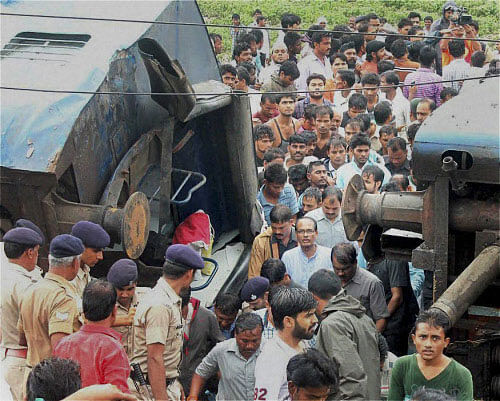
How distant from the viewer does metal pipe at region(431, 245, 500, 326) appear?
5167mm

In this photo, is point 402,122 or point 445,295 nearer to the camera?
point 445,295

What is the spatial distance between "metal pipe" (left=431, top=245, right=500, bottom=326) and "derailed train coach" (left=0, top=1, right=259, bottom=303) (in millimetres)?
2027

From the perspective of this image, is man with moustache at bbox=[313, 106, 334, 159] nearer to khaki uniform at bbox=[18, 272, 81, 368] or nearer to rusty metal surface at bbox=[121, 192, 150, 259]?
rusty metal surface at bbox=[121, 192, 150, 259]

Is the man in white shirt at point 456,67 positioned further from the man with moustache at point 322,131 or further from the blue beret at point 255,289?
the blue beret at point 255,289

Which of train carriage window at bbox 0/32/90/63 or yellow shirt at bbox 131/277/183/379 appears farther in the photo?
train carriage window at bbox 0/32/90/63

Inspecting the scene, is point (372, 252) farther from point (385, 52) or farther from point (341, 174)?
point (385, 52)

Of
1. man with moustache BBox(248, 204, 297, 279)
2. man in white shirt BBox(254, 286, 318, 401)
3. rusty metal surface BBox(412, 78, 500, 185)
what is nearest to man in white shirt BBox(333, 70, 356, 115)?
man with moustache BBox(248, 204, 297, 279)

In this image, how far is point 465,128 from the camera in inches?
222

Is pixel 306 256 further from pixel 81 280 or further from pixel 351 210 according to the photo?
pixel 81 280

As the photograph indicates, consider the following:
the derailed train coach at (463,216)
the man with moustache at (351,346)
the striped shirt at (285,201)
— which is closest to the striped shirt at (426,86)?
the striped shirt at (285,201)

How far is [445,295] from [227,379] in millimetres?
1314

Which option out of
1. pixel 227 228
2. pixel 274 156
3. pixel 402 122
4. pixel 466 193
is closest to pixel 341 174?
pixel 274 156

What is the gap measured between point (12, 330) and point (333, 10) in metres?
13.6

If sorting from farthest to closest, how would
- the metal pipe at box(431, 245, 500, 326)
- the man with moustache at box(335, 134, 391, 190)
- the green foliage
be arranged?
the green foliage < the man with moustache at box(335, 134, 391, 190) < the metal pipe at box(431, 245, 500, 326)
